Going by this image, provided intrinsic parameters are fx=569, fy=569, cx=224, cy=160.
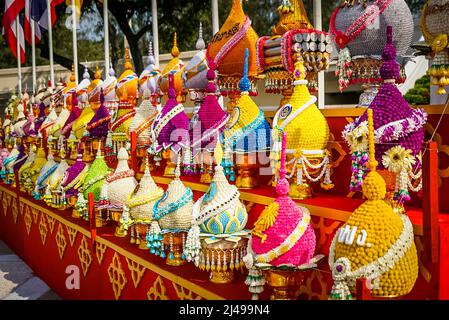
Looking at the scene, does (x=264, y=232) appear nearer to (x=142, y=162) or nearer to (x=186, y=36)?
(x=142, y=162)

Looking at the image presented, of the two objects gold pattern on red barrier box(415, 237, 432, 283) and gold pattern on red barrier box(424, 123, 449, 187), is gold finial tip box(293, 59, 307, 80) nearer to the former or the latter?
gold pattern on red barrier box(424, 123, 449, 187)

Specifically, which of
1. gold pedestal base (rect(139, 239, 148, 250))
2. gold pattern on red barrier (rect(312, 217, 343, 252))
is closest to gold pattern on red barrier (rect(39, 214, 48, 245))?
gold pedestal base (rect(139, 239, 148, 250))

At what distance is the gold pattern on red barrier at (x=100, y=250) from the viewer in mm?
3389

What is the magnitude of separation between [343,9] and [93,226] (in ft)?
6.54

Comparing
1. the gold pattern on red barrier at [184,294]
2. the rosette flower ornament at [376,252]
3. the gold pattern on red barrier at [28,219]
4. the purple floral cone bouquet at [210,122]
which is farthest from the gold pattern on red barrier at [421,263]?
the gold pattern on red barrier at [28,219]

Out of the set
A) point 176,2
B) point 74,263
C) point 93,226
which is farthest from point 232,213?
point 176,2

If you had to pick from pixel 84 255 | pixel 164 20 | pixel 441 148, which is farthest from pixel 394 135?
pixel 164 20

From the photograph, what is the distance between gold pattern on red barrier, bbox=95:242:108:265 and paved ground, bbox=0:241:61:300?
1064 millimetres

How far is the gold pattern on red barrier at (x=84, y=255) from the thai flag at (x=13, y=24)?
23.2ft

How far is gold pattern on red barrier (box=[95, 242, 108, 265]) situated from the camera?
3.39m

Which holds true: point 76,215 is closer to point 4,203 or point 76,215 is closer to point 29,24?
point 4,203

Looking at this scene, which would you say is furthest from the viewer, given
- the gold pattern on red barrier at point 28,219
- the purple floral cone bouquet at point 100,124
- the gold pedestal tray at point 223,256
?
the gold pattern on red barrier at point 28,219

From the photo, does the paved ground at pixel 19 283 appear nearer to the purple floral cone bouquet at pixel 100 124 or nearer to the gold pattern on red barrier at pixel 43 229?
the gold pattern on red barrier at pixel 43 229

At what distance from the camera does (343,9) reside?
250 centimetres
